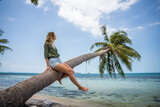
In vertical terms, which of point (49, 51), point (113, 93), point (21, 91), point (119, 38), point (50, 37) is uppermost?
point (119, 38)

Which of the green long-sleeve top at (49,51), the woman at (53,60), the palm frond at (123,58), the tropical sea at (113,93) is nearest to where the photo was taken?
the woman at (53,60)

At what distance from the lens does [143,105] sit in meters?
6.11

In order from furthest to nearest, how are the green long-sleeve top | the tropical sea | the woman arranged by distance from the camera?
the tropical sea, the green long-sleeve top, the woman

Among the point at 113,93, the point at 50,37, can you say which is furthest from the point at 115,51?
the point at 50,37

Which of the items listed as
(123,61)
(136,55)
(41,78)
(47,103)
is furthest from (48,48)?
(136,55)

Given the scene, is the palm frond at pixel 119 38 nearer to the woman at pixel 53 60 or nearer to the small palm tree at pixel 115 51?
the small palm tree at pixel 115 51

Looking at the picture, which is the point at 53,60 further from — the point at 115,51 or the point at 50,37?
the point at 115,51

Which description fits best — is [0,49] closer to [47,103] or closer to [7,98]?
[47,103]

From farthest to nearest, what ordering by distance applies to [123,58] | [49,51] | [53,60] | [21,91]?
[123,58], [49,51], [53,60], [21,91]

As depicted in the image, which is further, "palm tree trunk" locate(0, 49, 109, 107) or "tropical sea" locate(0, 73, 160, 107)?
"tropical sea" locate(0, 73, 160, 107)

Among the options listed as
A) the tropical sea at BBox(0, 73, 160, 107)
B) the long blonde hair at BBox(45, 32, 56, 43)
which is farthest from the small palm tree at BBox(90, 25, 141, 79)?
the long blonde hair at BBox(45, 32, 56, 43)

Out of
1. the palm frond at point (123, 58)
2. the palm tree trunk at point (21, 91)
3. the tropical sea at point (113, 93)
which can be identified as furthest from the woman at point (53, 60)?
the palm frond at point (123, 58)

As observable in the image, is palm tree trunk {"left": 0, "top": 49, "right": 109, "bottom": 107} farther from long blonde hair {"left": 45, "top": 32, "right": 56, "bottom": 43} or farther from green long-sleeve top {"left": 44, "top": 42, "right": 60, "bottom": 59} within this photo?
long blonde hair {"left": 45, "top": 32, "right": 56, "bottom": 43}

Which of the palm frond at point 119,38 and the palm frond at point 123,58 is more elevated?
the palm frond at point 119,38
